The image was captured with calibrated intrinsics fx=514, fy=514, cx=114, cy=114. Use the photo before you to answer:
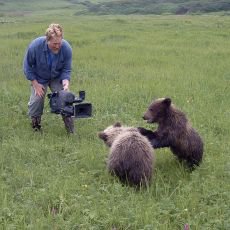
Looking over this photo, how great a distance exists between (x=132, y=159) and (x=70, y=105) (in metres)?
2.18

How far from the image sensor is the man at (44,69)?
26.5ft

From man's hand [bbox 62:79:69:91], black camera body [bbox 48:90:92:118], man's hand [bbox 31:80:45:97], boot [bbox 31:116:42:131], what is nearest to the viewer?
black camera body [bbox 48:90:92:118]

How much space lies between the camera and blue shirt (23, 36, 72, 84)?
26.5 feet

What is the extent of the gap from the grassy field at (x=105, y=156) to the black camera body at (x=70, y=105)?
443 mm

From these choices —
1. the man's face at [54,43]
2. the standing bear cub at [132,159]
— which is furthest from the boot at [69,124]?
the standing bear cub at [132,159]

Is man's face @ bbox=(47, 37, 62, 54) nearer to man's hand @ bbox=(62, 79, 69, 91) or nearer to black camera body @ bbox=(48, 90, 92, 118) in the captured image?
man's hand @ bbox=(62, 79, 69, 91)

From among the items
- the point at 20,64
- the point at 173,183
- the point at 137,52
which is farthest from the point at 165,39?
the point at 173,183

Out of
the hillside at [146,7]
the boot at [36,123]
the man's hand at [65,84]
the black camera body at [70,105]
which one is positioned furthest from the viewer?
the hillside at [146,7]

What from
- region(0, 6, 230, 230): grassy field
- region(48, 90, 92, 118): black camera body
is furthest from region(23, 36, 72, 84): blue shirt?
region(0, 6, 230, 230): grassy field

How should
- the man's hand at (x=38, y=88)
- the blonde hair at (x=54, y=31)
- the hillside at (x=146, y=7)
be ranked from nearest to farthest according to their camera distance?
the blonde hair at (x=54, y=31)
the man's hand at (x=38, y=88)
the hillside at (x=146, y=7)

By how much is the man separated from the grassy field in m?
0.31

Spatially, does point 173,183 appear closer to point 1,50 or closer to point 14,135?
point 14,135

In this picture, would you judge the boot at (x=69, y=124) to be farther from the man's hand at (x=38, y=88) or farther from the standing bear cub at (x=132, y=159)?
the standing bear cub at (x=132, y=159)

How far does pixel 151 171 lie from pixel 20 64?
31.3 feet
